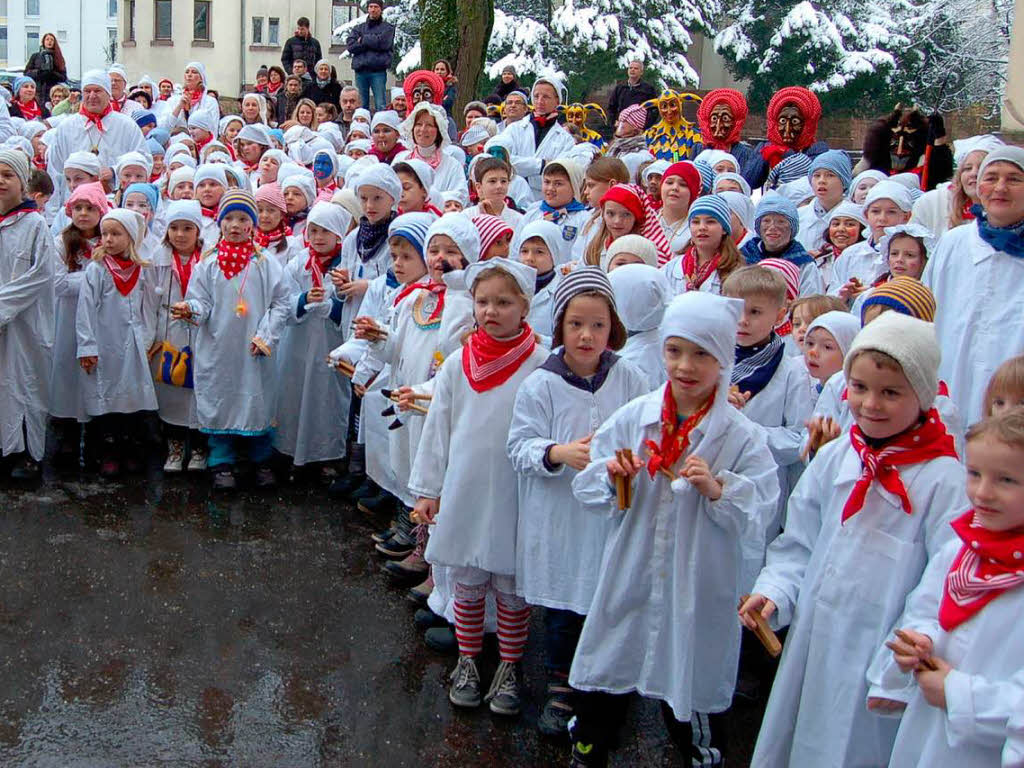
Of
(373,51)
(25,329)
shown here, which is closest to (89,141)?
(25,329)

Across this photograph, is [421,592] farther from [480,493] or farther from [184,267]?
[184,267]

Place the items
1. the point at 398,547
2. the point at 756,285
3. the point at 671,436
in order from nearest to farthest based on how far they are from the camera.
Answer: the point at 671,436 → the point at 756,285 → the point at 398,547

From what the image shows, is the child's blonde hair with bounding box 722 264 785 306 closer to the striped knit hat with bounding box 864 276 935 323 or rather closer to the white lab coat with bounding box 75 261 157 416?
the striped knit hat with bounding box 864 276 935 323

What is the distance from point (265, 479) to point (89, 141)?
6.61 metres

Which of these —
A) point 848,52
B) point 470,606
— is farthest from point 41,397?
point 848,52

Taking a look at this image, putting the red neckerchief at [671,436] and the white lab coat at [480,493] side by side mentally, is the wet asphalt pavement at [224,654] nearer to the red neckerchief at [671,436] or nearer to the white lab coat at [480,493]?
the white lab coat at [480,493]

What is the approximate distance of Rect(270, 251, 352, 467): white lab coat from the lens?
7.24 meters

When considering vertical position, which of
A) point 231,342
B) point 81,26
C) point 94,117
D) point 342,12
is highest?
point 342,12

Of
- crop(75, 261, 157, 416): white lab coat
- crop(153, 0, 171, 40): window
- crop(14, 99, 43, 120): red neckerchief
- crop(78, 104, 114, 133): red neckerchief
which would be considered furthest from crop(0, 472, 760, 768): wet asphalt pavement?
crop(153, 0, 171, 40): window

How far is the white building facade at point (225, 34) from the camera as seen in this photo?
45250mm

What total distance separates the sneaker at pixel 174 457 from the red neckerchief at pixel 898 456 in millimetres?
5158

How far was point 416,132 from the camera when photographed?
9992 millimetres

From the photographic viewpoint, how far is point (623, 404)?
14.2 ft

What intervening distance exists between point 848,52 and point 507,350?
95.1 feet
